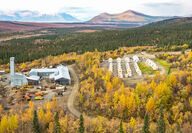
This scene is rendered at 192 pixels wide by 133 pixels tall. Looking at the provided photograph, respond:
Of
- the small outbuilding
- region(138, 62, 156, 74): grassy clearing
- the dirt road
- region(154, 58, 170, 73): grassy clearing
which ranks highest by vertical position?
region(154, 58, 170, 73): grassy clearing

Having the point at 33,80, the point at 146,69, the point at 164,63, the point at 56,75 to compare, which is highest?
the point at 164,63

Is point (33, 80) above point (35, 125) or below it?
above

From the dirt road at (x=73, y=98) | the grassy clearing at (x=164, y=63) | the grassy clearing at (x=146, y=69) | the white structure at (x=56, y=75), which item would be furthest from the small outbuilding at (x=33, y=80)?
the grassy clearing at (x=164, y=63)

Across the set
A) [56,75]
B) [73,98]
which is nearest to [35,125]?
[73,98]

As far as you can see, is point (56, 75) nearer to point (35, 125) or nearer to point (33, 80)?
point (33, 80)

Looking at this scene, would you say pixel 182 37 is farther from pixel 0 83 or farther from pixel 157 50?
pixel 0 83

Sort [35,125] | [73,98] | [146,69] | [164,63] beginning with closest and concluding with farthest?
[35,125] → [73,98] → [146,69] → [164,63]

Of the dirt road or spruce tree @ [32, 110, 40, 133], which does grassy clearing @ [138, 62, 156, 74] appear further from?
spruce tree @ [32, 110, 40, 133]

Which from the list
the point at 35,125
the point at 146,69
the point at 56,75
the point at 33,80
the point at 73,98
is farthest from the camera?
the point at 56,75

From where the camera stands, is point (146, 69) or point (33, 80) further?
point (146, 69)

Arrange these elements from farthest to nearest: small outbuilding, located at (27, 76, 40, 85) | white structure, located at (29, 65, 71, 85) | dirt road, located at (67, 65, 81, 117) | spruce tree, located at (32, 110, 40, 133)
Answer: white structure, located at (29, 65, 71, 85) → small outbuilding, located at (27, 76, 40, 85) → dirt road, located at (67, 65, 81, 117) → spruce tree, located at (32, 110, 40, 133)

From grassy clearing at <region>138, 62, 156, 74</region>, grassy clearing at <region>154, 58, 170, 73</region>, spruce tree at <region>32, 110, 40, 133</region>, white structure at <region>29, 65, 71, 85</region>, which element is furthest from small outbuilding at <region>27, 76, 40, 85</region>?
grassy clearing at <region>154, 58, 170, 73</region>

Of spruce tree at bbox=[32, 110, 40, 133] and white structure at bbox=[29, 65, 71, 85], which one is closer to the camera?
spruce tree at bbox=[32, 110, 40, 133]
